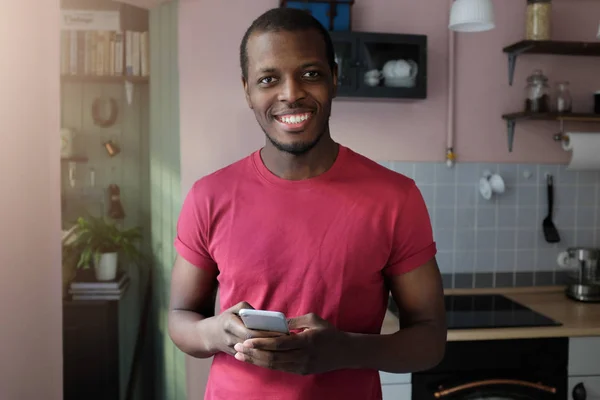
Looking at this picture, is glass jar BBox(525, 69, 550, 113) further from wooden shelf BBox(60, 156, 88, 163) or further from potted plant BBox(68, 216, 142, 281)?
wooden shelf BBox(60, 156, 88, 163)

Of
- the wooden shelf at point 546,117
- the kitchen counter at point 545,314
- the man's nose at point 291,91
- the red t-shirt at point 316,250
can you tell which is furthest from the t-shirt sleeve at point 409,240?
the wooden shelf at point 546,117

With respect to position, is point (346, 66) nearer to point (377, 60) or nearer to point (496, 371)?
point (377, 60)

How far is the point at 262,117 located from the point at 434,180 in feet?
5.05

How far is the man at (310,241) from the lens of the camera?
40.4 inches

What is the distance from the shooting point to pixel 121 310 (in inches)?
131

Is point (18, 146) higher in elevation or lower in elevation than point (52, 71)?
lower

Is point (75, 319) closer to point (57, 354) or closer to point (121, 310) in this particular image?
point (121, 310)

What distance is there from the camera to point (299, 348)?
0.92 metres

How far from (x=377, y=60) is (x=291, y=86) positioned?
136cm

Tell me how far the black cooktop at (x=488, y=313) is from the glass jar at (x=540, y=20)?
1.09m

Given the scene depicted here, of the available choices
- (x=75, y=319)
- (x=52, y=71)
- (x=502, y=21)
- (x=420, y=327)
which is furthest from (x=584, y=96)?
(x=75, y=319)

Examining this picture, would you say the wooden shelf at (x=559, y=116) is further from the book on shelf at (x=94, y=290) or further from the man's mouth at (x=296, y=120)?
the book on shelf at (x=94, y=290)

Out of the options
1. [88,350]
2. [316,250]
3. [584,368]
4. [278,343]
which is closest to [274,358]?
[278,343]

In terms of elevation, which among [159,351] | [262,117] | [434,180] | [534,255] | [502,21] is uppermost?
[502,21]
